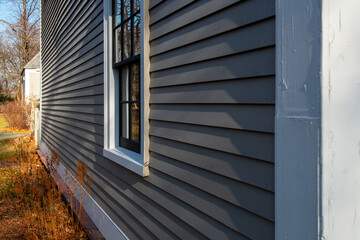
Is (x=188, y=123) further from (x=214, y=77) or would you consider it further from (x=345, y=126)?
(x=345, y=126)

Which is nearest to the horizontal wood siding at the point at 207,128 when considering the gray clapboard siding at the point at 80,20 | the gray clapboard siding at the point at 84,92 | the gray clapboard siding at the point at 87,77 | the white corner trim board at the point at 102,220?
the white corner trim board at the point at 102,220

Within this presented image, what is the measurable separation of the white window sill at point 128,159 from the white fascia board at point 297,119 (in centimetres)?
157

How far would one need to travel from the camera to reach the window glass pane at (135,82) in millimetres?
3250

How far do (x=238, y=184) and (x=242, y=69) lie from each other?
0.61m

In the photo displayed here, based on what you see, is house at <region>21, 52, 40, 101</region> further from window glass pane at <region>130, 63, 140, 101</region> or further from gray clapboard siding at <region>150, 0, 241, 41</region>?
gray clapboard siding at <region>150, 0, 241, 41</region>

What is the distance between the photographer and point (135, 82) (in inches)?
132

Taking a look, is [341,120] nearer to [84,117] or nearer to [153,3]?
[153,3]

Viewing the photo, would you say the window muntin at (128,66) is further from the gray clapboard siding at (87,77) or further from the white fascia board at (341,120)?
the white fascia board at (341,120)

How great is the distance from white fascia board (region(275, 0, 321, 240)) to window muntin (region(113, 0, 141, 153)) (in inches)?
78.4

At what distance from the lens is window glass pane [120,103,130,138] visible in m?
3.58

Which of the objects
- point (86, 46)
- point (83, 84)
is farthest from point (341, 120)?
point (83, 84)

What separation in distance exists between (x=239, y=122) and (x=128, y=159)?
170 cm

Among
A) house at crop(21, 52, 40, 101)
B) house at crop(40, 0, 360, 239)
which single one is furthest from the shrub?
house at crop(40, 0, 360, 239)

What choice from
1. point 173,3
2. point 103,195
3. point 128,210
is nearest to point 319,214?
point 173,3
